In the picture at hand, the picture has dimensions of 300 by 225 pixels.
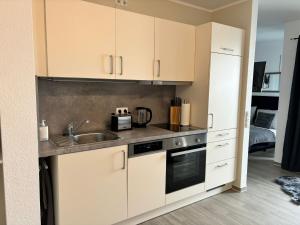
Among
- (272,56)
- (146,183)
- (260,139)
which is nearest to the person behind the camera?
(146,183)

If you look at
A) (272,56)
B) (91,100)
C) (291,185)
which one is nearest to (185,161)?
(91,100)

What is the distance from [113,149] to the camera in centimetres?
196

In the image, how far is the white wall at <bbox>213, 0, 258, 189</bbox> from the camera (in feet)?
9.00

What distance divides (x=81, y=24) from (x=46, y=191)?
1405 mm

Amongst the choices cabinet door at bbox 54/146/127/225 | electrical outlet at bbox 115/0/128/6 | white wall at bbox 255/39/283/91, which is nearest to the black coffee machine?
cabinet door at bbox 54/146/127/225

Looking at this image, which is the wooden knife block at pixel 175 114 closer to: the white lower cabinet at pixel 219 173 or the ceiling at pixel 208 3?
the white lower cabinet at pixel 219 173

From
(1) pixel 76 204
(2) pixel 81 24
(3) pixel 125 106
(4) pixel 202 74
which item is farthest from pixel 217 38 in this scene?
(1) pixel 76 204

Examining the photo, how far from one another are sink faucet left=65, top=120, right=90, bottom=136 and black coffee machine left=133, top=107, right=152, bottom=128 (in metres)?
0.56

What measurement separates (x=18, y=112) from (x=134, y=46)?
4.17 ft

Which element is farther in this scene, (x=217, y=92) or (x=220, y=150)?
(x=220, y=150)

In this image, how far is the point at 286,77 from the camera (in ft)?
12.8

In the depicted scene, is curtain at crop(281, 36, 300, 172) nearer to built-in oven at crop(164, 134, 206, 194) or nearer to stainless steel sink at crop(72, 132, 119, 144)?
A: built-in oven at crop(164, 134, 206, 194)

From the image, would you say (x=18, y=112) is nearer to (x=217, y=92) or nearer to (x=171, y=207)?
(x=171, y=207)

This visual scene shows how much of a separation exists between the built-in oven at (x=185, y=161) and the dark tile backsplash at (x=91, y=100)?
Result: 0.61m
